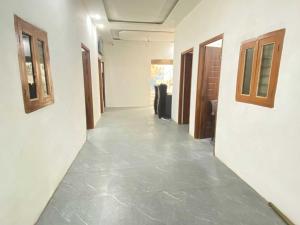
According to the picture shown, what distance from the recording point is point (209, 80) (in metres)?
3.59

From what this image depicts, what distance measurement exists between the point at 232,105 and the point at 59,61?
2.37 meters

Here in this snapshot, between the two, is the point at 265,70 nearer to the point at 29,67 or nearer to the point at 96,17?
the point at 29,67

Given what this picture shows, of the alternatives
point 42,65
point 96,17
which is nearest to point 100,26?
point 96,17

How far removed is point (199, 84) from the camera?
3.56m

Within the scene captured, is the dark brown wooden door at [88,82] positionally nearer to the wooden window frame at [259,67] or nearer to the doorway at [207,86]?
the doorway at [207,86]

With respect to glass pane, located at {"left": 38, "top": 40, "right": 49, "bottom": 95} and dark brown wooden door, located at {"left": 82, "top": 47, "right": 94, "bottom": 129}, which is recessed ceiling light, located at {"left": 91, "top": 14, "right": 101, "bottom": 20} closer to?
dark brown wooden door, located at {"left": 82, "top": 47, "right": 94, "bottom": 129}

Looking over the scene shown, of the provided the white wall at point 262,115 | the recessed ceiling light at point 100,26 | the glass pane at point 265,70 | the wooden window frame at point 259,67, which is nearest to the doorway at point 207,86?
the white wall at point 262,115

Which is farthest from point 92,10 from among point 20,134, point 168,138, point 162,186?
point 162,186

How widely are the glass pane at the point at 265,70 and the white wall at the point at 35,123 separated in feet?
7.56

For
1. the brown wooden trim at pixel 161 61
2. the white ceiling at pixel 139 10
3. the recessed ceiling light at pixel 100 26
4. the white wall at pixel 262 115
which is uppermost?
the white ceiling at pixel 139 10

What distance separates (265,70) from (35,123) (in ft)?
7.81

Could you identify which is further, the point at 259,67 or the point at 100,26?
the point at 100,26

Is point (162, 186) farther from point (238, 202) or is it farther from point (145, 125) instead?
point (145, 125)

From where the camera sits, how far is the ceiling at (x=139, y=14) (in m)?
3.58
